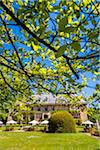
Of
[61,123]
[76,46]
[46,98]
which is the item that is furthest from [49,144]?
[76,46]

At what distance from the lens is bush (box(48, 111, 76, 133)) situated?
42.4 meters

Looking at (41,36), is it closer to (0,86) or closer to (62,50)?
(62,50)

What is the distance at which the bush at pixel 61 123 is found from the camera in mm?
42406

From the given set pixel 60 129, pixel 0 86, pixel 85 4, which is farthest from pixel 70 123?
pixel 85 4

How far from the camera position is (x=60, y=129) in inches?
1676

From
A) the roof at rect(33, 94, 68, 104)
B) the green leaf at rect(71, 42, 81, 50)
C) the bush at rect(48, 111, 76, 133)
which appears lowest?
the green leaf at rect(71, 42, 81, 50)

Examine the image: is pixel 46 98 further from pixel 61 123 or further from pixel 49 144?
pixel 61 123

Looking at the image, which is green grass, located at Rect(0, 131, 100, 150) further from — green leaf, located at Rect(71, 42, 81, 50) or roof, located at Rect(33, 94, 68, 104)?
green leaf, located at Rect(71, 42, 81, 50)

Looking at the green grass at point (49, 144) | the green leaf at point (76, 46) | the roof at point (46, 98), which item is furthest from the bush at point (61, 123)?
the green leaf at point (76, 46)

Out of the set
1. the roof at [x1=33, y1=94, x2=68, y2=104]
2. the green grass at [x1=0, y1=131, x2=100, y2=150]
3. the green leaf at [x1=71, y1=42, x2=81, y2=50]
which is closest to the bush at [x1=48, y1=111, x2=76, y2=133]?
the green grass at [x1=0, y1=131, x2=100, y2=150]

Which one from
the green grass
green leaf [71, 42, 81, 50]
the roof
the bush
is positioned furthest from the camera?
the bush

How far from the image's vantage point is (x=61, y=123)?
42.8m

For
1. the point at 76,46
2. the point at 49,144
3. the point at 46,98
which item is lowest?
the point at 76,46

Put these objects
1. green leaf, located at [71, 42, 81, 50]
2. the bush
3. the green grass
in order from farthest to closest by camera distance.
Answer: the bush
the green grass
green leaf, located at [71, 42, 81, 50]
